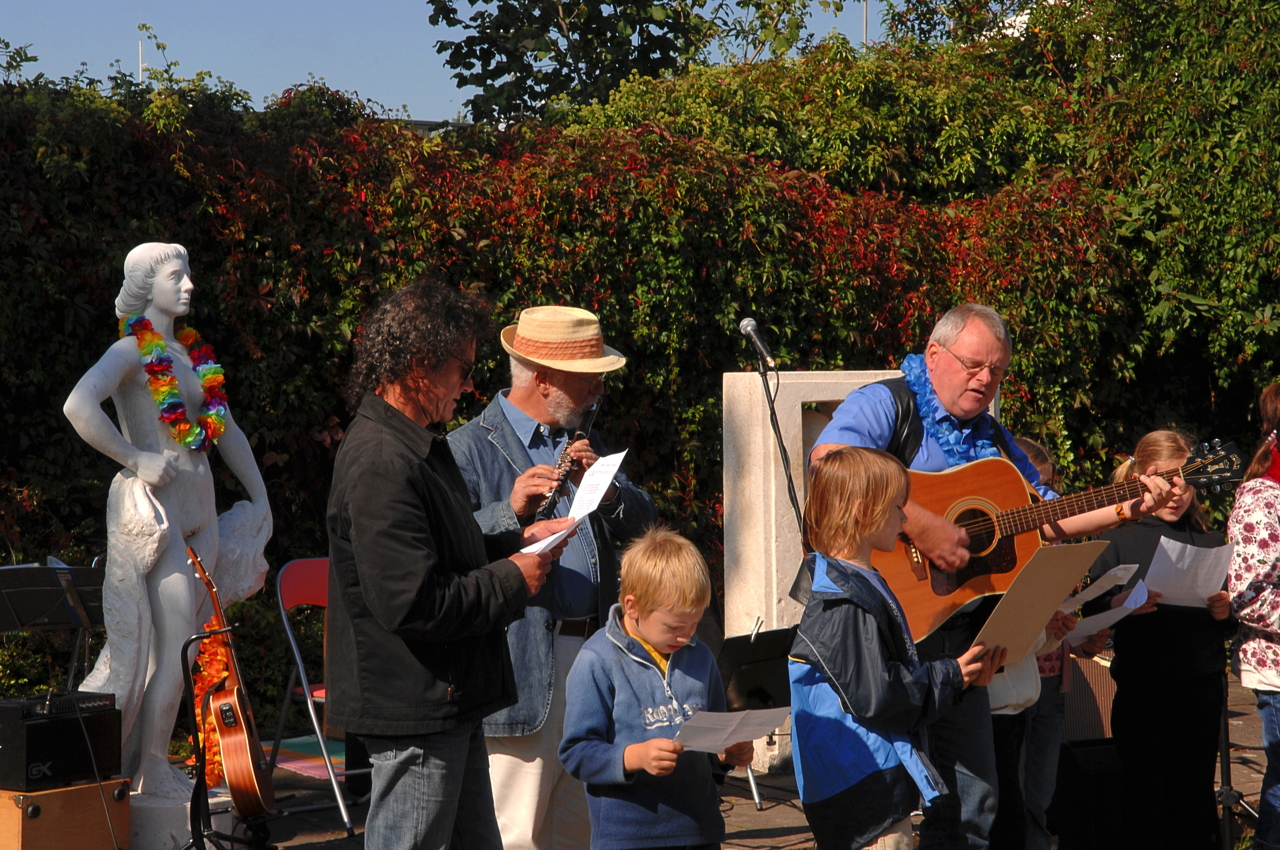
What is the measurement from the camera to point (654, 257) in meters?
6.61

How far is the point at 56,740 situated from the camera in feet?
13.5

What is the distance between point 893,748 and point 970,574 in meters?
0.93

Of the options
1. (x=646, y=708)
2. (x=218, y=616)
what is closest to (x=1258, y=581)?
(x=646, y=708)

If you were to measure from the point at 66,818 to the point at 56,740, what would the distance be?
0.27 metres

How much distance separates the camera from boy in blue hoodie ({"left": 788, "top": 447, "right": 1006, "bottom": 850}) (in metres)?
2.90

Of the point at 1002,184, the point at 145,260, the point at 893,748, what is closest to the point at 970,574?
the point at 893,748

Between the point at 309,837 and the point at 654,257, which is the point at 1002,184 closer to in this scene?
the point at 654,257

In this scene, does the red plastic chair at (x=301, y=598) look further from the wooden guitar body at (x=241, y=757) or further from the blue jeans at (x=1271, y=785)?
the blue jeans at (x=1271, y=785)

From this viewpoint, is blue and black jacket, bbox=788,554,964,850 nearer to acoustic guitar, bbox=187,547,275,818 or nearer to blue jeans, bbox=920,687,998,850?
blue jeans, bbox=920,687,998,850

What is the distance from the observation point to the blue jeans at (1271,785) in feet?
14.4

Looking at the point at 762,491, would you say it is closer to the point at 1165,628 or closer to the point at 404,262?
the point at 1165,628

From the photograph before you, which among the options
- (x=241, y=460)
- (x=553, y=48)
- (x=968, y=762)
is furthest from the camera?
(x=553, y=48)

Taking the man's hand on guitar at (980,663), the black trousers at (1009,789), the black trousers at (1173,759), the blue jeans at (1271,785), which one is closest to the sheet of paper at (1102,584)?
the black trousers at (1009,789)

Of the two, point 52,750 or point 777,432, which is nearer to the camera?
point 52,750
